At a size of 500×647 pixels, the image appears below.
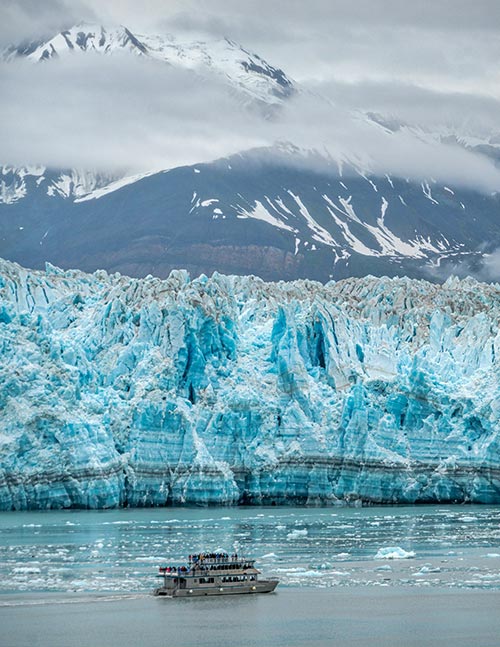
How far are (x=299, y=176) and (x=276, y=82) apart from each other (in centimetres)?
2004

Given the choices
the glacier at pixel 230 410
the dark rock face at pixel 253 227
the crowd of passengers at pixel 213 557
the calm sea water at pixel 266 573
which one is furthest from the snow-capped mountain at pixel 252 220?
the crowd of passengers at pixel 213 557

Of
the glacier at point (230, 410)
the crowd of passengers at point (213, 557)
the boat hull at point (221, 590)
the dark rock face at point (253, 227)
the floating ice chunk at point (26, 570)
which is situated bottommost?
the boat hull at point (221, 590)

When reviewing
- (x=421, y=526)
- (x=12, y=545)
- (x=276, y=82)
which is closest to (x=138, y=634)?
(x=12, y=545)

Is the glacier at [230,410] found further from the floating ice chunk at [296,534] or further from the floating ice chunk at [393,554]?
the floating ice chunk at [393,554]

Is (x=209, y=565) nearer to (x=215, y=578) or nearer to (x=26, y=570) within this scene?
(x=215, y=578)

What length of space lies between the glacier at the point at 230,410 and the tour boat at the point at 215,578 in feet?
46.9

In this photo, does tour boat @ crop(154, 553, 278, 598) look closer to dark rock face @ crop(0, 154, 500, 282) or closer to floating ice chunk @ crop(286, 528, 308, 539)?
floating ice chunk @ crop(286, 528, 308, 539)

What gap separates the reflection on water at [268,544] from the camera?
29.2 meters

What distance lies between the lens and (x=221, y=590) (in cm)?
2819

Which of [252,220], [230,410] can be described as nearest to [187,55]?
[252,220]

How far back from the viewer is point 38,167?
4555 inches

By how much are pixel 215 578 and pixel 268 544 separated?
20.9 feet

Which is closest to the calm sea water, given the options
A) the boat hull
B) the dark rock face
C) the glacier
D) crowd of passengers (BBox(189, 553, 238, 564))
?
the boat hull

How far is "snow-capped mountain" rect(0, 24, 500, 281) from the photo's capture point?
102000 mm
